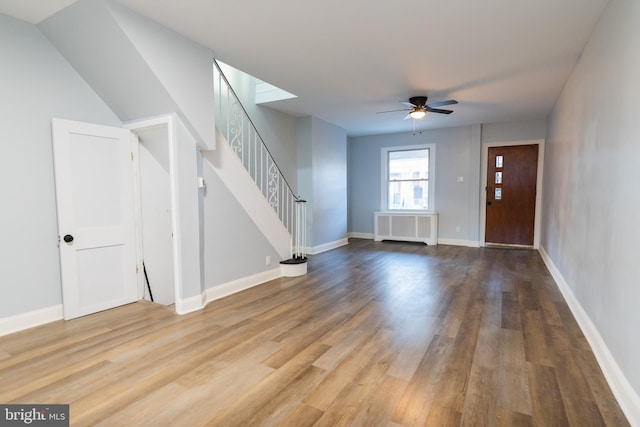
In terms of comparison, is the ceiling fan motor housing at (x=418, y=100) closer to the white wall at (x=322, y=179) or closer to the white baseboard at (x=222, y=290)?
the white wall at (x=322, y=179)

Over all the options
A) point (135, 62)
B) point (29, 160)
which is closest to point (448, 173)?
point (135, 62)

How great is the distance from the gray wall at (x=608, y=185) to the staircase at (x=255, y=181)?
136 inches

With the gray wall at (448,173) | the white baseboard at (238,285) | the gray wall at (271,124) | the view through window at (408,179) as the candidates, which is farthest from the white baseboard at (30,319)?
the view through window at (408,179)

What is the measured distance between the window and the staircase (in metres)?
3.12

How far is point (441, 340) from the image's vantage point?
281 centimetres

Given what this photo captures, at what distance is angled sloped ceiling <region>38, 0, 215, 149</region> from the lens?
2.77 meters

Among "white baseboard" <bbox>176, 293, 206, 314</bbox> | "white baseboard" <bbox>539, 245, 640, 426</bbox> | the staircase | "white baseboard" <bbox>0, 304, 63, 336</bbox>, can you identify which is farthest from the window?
"white baseboard" <bbox>0, 304, 63, 336</bbox>

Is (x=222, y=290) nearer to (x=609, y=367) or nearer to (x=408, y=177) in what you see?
(x=609, y=367)

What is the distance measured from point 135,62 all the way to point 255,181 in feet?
7.94

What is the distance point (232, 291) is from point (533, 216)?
21.1 ft

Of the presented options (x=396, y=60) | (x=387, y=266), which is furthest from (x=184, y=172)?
(x=387, y=266)

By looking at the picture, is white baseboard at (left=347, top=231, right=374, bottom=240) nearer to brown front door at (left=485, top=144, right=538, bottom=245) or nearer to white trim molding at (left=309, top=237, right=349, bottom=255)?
white trim molding at (left=309, top=237, right=349, bottom=255)

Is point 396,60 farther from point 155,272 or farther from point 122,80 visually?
point 155,272

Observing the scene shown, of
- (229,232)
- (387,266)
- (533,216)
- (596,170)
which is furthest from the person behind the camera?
(533,216)
